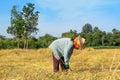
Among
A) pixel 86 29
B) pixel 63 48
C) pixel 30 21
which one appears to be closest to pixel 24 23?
pixel 30 21

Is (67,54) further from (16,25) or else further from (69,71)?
(16,25)

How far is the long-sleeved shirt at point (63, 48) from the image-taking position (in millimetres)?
8148

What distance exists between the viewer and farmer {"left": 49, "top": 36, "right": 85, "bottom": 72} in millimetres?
7930

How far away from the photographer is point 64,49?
8383 millimetres

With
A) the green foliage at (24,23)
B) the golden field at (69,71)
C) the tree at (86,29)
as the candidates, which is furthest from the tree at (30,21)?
the tree at (86,29)

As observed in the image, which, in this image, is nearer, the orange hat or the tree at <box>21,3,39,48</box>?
the orange hat

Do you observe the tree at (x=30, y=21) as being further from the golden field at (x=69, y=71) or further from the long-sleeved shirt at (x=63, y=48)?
the long-sleeved shirt at (x=63, y=48)

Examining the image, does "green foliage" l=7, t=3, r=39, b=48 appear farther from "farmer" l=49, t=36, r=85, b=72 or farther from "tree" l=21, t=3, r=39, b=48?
"farmer" l=49, t=36, r=85, b=72

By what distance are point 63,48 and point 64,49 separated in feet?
0.42

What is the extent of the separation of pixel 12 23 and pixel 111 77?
34.0 metres

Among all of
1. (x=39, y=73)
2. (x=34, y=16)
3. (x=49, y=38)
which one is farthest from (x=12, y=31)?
(x=39, y=73)

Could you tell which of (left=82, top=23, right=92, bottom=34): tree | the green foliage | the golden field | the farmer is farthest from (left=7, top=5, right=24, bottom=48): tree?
(left=82, top=23, right=92, bottom=34): tree

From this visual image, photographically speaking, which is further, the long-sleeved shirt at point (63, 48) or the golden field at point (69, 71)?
the long-sleeved shirt at point (63, 48)

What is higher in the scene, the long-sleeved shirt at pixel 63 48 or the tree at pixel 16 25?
the tree at pixel 16 25
